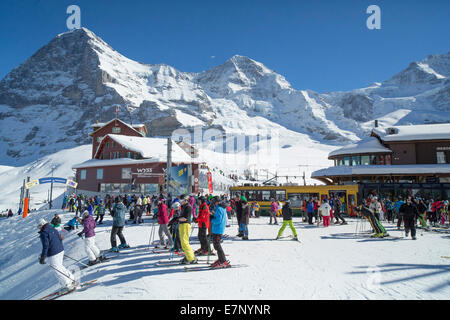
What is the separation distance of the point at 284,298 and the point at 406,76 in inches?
9004

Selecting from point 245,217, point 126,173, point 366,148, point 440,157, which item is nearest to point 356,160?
point 366,148

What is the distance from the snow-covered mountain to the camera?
322 ft

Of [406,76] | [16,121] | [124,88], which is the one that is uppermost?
[406,76]

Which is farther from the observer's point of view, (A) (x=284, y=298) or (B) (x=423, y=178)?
(B) (x=423, y=178)

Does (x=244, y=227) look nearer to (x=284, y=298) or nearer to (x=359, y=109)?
(x=284, y=298)

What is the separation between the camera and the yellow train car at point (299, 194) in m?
20.3

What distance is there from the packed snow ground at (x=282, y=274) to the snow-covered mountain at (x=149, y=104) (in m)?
87.6

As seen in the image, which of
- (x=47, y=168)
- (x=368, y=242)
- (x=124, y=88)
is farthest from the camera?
(x=124, y=88)

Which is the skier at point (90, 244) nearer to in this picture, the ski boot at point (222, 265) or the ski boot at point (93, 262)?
the ski boot at point (93, 262)

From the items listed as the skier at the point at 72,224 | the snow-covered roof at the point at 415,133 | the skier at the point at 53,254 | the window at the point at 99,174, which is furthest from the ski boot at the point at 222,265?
the window at the point at 99,174

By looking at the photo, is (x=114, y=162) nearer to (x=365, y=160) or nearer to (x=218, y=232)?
(x=218, y=232)
